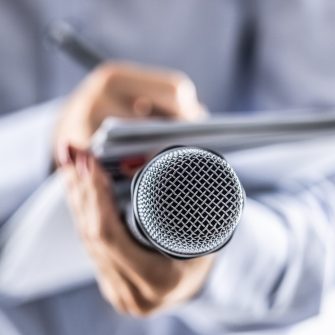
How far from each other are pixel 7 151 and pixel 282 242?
0.66ft

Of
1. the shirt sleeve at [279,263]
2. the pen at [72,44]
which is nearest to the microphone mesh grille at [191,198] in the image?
the shirt sleeve at [279,263]

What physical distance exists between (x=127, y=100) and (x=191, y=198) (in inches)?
8.5

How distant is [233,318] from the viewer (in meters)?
0.47

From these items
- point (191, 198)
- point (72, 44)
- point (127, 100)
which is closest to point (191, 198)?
point (191, 198)

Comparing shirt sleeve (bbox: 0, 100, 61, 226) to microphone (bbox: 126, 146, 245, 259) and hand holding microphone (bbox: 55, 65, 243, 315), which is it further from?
microphone (bbox: 126, 146, 245, 259)

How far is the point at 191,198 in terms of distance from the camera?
0.21m

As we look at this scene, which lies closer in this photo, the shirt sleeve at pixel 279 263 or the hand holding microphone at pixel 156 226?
the hand holding microphone at pixel 156 226

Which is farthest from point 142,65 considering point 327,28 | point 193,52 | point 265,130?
point 265,130

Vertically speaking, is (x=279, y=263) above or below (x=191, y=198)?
below

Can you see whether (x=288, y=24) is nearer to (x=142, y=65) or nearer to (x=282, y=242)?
(x=142, y=65)

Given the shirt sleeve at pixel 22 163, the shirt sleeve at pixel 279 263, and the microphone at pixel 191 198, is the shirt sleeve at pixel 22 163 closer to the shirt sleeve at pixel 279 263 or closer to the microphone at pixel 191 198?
the shirt sleeve at pixel 279 263

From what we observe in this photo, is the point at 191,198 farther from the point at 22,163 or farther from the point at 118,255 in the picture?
the point at 22,163

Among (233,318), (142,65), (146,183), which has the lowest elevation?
(233,318)

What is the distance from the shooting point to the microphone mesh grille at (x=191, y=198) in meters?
0.20
